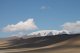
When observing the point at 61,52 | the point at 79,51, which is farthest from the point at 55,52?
the point at 79,51

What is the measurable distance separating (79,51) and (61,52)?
386 centimetres

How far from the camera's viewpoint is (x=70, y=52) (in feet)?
160

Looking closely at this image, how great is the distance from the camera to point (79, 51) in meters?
50.7

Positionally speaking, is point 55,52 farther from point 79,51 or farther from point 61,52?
point 79,51

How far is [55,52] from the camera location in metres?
49.6

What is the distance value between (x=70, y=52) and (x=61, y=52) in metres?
1.57

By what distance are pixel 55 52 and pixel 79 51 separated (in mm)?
4562

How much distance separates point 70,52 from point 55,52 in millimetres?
2701
